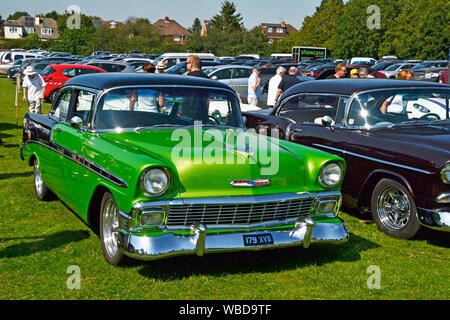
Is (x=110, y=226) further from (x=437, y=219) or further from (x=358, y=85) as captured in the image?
(x=358, y=85)

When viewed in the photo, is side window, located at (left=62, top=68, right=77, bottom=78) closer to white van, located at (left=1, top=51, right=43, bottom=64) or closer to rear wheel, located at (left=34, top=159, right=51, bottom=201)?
rear wheel, located at (left=34, top=159, right=51, bottom=201)

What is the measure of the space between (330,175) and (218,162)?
108 cm

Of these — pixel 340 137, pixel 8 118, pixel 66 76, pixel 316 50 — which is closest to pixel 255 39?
pixel 316 50

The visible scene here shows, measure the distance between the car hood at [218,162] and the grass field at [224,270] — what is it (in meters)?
0.76

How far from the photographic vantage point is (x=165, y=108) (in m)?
6.20

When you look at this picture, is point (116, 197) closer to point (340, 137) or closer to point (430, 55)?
point (340, 137)

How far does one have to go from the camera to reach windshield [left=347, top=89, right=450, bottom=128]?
7152 millimetres

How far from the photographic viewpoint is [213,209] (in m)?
4.88

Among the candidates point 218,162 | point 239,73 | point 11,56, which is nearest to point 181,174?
point 218,162

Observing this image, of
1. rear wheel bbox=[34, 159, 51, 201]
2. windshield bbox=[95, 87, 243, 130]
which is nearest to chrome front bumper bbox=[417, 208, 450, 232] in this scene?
windshield bbox=[95, 87, 243, 130]
